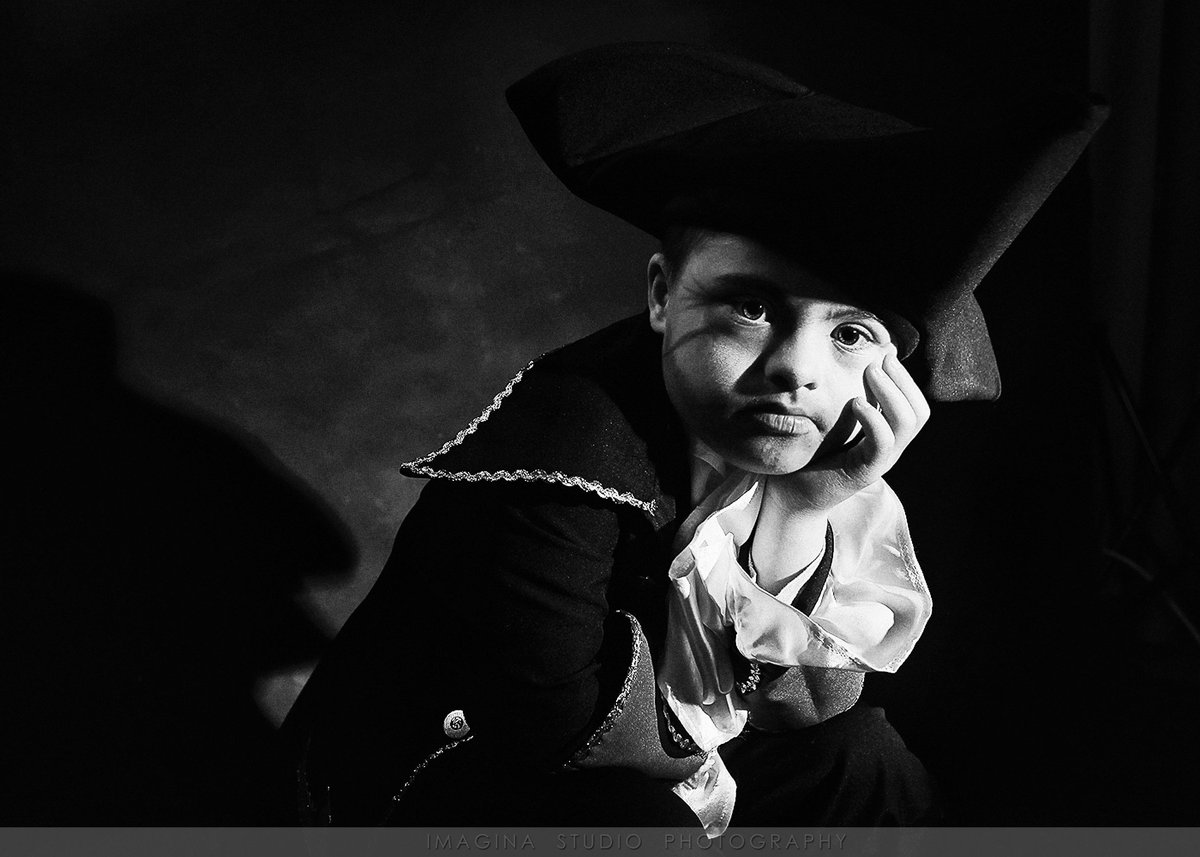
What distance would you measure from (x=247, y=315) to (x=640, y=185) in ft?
1.35

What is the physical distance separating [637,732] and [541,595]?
133mm

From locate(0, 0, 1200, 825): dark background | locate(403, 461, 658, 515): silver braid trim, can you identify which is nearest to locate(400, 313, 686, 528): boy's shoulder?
locate(403, 461, 658, 515): silver braid trim

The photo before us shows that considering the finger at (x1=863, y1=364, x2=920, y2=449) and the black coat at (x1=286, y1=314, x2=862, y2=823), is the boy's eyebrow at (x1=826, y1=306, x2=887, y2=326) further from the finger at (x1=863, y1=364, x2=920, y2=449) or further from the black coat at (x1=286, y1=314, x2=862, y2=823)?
the black coat at (x1=286, y1=314, x2=862, y2=823)

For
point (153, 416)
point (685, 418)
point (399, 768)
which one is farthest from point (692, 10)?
point (399, 768)

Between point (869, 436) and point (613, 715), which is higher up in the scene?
point (869, 436)

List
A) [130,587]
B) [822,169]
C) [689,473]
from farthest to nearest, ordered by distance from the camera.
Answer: [130,587]
[689,473]
[822,169]

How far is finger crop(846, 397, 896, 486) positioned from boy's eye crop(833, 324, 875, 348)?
1.5 inches

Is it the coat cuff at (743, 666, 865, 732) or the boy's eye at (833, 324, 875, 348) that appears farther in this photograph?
the coat cuff at (743, 666, 865, 732)

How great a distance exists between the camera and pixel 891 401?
0.80 metres

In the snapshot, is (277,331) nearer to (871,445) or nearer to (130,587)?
(130,587)

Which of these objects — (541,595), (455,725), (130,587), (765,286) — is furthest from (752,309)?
(130,587)

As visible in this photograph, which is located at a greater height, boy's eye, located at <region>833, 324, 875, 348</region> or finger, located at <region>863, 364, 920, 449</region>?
boy's eye, located at <region>833, 324, 875, 348</region>

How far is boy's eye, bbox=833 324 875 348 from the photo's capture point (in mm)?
789

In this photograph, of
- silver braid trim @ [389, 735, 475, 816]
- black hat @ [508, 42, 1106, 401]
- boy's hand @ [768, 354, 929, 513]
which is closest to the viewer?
black hat @ [508, 42, 1106, 401]
